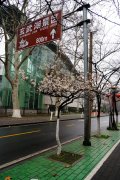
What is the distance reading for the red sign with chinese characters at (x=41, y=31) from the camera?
8.81 m

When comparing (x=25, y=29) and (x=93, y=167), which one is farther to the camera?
(x=25, y=29)

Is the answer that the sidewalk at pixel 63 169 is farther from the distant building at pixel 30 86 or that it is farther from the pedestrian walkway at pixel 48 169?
the distant building at pixel 30 86

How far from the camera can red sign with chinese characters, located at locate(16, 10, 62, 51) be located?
881cm

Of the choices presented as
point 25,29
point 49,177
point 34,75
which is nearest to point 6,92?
point 34,75

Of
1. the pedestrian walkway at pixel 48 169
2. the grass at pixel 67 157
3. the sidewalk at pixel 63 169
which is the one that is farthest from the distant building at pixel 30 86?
the pedestrian walkway at pixel 48 169

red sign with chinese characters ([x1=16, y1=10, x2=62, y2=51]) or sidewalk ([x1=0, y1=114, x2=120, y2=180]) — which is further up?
red sign with chinese characters ([x1=16, y1=10, x2=62, y2=51])

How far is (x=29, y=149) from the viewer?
30.3 feet

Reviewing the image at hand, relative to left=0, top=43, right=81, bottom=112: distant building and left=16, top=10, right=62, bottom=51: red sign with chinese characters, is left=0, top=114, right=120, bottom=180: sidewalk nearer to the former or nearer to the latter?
left=16, top=10, right=62, bottom=51: red sign with chinese characters

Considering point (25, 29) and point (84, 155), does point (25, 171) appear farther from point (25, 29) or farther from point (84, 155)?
point (25, 29)

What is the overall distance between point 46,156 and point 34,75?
97.3 ft

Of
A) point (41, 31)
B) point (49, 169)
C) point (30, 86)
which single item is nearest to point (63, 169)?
point (49, 169)

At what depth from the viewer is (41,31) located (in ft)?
31.1

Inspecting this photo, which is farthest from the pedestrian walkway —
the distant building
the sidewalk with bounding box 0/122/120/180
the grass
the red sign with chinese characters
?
the distant building

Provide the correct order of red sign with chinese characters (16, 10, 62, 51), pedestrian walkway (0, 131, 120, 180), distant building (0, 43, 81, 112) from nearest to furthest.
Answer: pedestrian walkway (0, 131, 120, 180) → red sign with chinese characters (16, 10, 62, 51) → distant building (0, 43, 81, 112)
